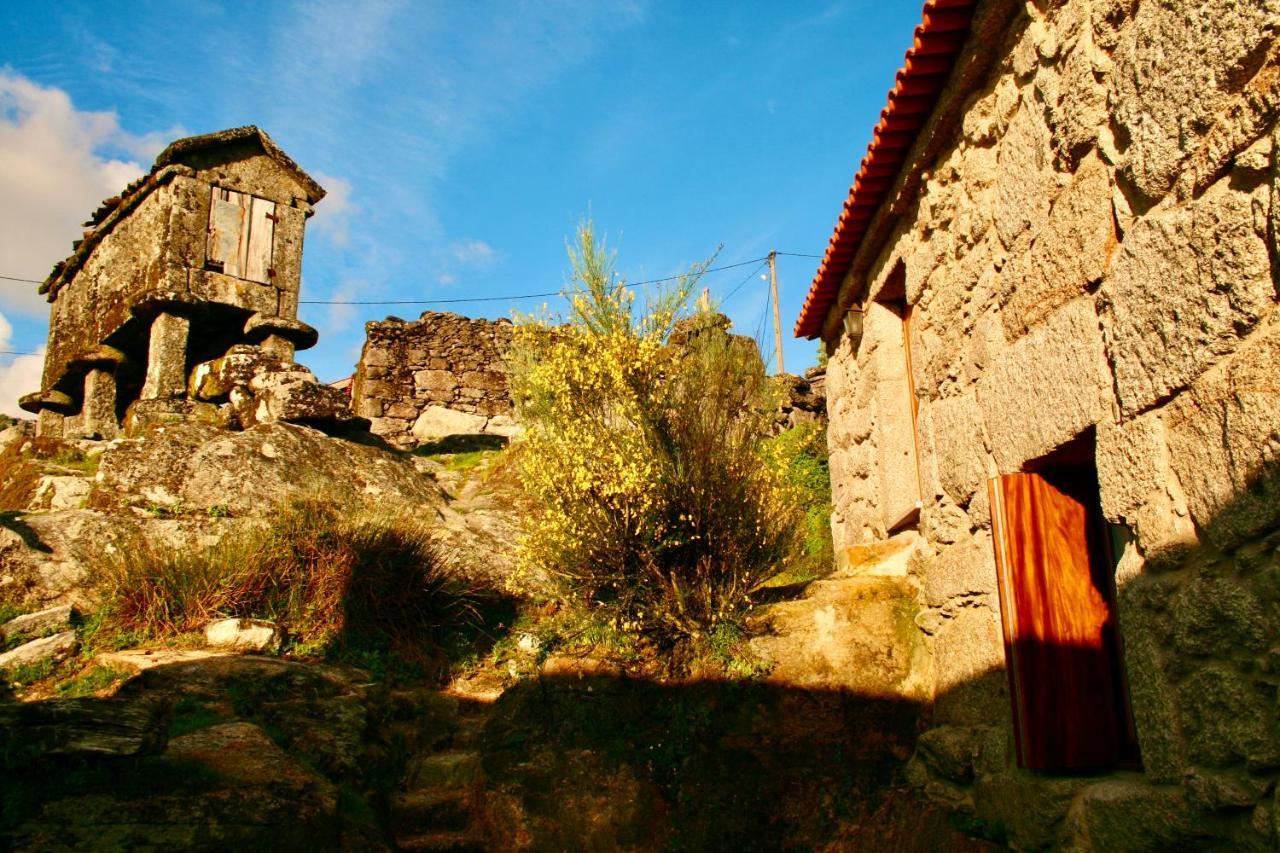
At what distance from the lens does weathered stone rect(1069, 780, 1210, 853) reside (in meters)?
2.31

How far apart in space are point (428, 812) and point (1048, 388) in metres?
3.39

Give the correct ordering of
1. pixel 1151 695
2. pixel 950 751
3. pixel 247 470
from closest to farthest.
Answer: pixel 1151 695 < pixel 950 751 < pixel 247 470

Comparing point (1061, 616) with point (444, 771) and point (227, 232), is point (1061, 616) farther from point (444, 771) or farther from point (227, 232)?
point (227, 232)

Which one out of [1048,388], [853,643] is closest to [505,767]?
[853,643]

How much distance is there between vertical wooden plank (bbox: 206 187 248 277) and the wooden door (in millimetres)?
8143

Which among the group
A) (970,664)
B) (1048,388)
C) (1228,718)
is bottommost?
(1228,718)

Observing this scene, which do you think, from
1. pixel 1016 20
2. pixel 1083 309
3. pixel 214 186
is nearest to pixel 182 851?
pixel 1083 309

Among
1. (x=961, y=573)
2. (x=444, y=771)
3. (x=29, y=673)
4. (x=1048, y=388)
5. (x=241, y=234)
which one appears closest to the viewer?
(x=1048, y=388)

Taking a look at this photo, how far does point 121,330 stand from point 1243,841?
998 cm

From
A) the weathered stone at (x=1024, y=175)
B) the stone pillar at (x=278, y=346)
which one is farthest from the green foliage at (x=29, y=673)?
the weathered stone at (x=1024, y=175)

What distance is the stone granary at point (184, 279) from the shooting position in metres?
8.55

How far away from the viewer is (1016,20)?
136 inches

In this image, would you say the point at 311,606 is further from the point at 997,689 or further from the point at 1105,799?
the point at 1105,799

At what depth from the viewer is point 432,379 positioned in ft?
43.9
